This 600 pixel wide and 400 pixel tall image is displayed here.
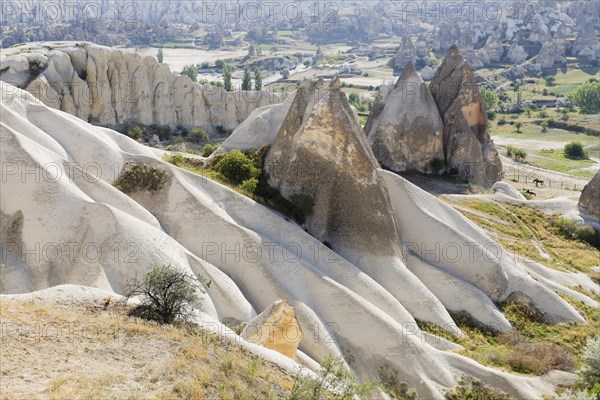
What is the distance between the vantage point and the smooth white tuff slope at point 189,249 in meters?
22.0

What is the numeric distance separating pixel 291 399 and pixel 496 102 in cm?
12868

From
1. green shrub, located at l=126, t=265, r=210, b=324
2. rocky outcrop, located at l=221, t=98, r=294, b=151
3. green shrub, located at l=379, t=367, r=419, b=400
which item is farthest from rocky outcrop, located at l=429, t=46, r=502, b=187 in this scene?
green shrub, located at l=126, t=265, r=210, b=324

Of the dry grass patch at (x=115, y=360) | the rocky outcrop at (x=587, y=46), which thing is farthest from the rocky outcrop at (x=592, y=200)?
the rocky outcrop at (x=587, y=46)

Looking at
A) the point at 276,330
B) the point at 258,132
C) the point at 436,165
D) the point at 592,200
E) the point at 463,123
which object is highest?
the point at 258,132

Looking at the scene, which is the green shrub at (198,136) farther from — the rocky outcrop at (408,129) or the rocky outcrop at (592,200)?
the rocky outcrop at (592,200)

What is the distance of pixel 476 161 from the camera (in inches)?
2039

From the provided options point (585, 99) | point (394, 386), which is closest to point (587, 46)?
point (585, 99)

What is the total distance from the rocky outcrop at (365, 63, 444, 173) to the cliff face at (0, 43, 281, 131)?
28607mm

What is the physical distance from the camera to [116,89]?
65.2 meters

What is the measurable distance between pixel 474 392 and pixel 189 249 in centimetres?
1235

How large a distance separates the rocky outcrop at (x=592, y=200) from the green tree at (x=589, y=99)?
297 ft

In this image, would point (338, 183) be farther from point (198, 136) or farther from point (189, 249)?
point (198, 136)

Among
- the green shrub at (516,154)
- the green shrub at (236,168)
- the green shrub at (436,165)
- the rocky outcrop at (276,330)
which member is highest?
the green shrub at (236,168)

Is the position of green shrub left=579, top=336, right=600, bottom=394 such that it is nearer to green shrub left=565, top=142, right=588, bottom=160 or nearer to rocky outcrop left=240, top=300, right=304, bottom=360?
rocky outcrop left=240, top=300, right=304, bottom=360
